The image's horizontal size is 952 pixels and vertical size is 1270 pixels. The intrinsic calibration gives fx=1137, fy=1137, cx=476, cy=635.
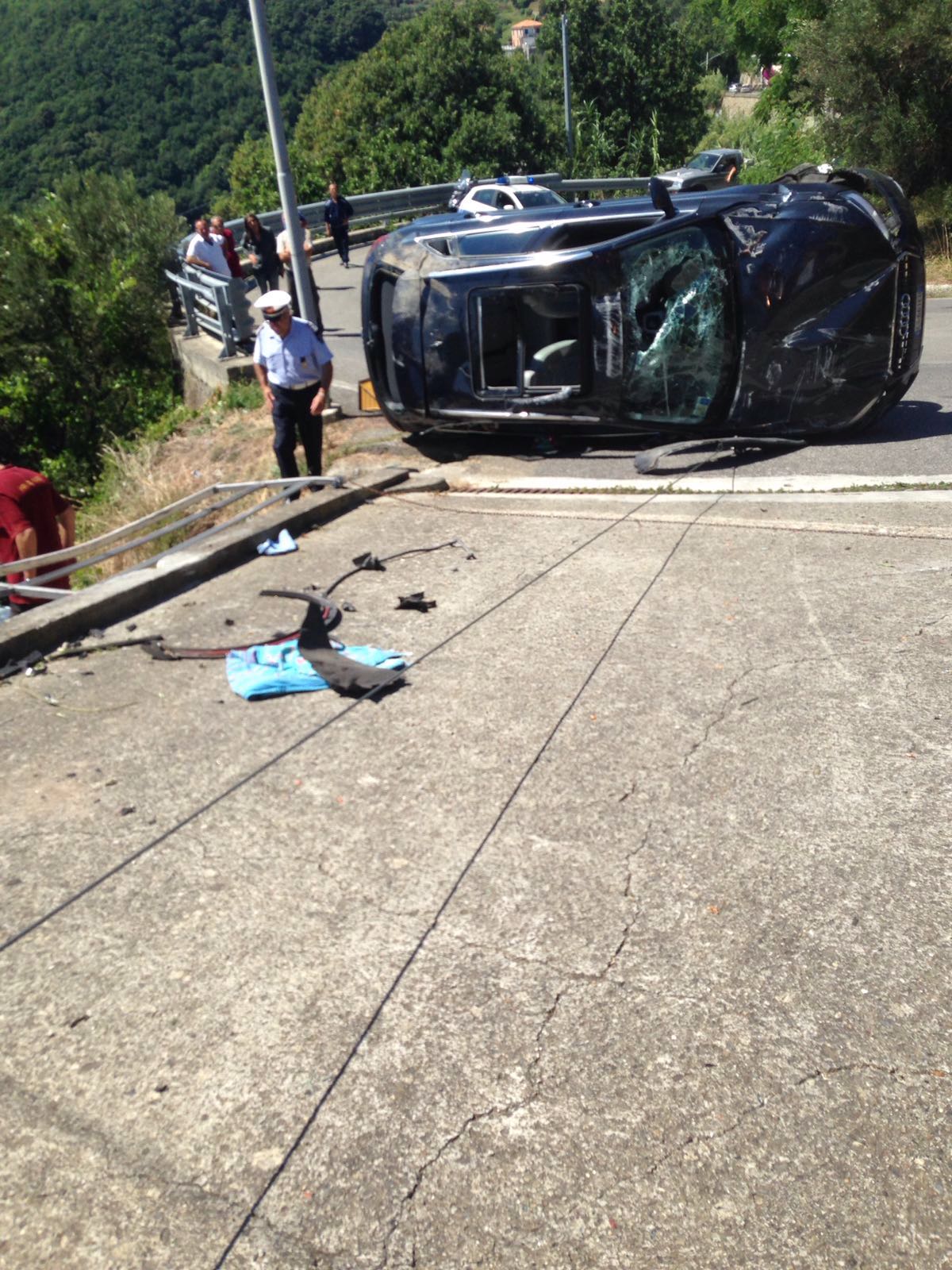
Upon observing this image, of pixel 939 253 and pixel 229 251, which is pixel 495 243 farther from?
pixel 939 253

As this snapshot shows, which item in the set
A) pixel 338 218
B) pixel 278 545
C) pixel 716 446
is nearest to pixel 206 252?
pixel 338 218

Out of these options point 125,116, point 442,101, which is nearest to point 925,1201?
point 442,101

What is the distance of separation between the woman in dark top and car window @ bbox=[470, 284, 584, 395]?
10.6m

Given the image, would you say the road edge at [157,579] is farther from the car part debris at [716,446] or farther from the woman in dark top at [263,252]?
the woman in dark top at [263,252]

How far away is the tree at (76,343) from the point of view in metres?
18.9

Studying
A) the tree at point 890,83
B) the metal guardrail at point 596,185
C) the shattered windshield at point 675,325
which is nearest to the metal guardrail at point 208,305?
the shattered windshield at point 675,325

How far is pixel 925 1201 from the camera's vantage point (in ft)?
9.14

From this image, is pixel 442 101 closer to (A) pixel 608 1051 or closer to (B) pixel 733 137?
(B) pixel 733 137

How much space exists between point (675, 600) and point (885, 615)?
112 cm

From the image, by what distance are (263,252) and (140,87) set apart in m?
54.8

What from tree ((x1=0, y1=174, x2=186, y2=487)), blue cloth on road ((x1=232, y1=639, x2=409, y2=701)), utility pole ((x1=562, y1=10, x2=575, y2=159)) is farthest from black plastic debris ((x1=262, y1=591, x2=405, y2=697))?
utility pole ((x1=562, y1=10, x2=575, y2=159))

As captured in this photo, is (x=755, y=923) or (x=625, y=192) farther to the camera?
(x=625, y=192)

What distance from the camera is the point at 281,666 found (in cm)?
579

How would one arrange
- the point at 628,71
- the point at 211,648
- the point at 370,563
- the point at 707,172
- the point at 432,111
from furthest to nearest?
the point at 628,71
the point at 432,111
the point at 707,172
the point at 370,563
the point at 211,648
